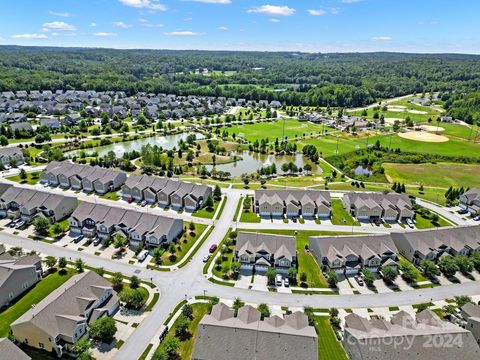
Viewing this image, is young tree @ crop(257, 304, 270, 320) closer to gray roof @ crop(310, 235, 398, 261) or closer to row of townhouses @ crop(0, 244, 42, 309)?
gray roof @ crop(310, 235, 398, 261)

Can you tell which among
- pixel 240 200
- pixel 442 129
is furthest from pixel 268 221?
pixel 442 129

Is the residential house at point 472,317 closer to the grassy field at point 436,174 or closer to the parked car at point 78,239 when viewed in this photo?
the grassy field at point 436,174

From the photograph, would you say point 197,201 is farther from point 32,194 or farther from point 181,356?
point 181,356

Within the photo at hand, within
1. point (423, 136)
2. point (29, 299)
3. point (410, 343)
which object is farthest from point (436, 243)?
point (423, 136)

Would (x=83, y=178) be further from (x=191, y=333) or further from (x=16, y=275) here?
(x=191, y=333)

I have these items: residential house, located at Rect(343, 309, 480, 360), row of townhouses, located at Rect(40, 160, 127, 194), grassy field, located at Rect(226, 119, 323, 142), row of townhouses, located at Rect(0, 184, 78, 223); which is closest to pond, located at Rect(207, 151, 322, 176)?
grassy field, located at Rect(226, 119, 323, 142)

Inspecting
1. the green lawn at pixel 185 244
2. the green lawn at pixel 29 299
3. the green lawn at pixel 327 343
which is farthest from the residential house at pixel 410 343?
the green lawn at pixel 29 299
